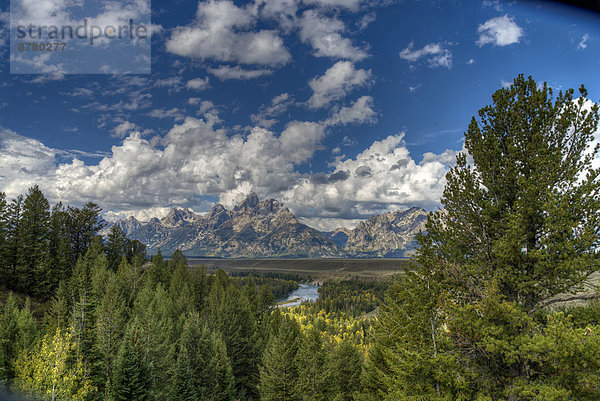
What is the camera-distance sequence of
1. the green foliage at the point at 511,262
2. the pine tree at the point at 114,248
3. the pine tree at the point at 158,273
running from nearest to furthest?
1. the green foliage at the point at 511,262
2. the pine tree at the point at 158,273
3. the pine tree at the point at 114,248

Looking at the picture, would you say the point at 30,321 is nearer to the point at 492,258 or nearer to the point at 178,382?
the point at 178,382

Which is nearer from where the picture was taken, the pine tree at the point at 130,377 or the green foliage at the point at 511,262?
the green foliage at the point at 511,262

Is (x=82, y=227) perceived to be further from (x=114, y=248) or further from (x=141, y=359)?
(x=141, y=359)

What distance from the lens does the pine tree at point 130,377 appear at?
83.4 ft

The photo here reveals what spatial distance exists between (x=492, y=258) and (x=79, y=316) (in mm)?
44854

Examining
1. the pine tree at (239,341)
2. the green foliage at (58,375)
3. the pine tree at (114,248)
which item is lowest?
the pine tree at (239,341)

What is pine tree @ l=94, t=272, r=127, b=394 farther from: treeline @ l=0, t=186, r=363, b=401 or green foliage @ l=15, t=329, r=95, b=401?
green foliage @ l=15, t=329, r=95, b=401

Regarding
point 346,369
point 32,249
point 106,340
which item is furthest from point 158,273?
point 346,369

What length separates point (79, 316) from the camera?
36031 millimetres

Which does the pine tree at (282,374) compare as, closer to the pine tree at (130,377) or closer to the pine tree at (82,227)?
the pine tree at (130,377)

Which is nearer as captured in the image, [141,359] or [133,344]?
[141,359]

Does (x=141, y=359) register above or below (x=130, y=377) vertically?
above

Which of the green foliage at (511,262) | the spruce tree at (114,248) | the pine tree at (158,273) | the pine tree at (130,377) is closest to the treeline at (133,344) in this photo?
the pine tree at (130,377)

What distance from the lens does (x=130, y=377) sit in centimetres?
2586
